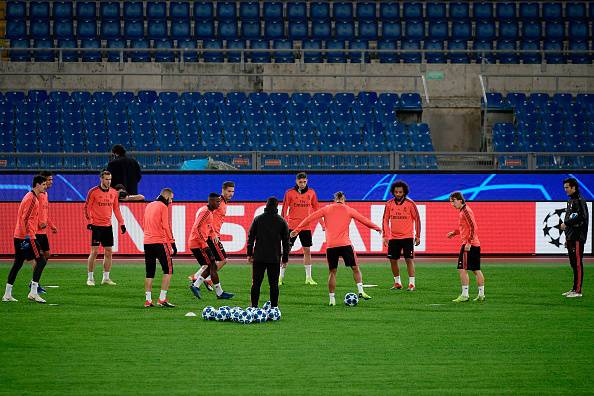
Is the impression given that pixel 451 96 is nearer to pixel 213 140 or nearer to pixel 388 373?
pixel 213 140

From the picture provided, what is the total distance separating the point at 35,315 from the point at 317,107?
17.7 m

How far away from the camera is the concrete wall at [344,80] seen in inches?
1291

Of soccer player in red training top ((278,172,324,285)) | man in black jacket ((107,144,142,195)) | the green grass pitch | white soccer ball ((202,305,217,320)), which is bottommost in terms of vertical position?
the green grass pitch

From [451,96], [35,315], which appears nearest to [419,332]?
[35,315]

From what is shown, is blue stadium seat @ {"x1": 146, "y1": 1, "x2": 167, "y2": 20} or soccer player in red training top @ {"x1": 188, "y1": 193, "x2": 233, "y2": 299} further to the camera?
blue stadium seat @ {"x1": 146, "y1": 1, "x2": 167, "y2": 20}

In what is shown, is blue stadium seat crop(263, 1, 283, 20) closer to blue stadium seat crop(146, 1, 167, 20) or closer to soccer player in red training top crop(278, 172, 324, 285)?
blue stadium seat crop(146, 1, 167, 20)

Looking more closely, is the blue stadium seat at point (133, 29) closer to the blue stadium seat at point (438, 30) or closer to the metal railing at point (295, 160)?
the metal railing at point (295, 160)

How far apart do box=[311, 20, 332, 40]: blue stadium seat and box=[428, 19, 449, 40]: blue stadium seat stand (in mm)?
3790

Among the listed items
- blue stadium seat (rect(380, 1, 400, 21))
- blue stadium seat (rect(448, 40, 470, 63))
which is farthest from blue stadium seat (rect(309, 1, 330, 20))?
blue stadium seat (rect(448, 40, 470, 63))

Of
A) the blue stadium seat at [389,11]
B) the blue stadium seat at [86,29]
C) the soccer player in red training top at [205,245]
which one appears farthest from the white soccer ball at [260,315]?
the blue stadium seat at [389,11]

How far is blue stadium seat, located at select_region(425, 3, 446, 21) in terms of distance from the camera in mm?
36344

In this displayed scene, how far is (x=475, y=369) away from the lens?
426 inches

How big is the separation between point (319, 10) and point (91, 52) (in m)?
8.52

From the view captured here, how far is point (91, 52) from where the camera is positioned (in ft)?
111
